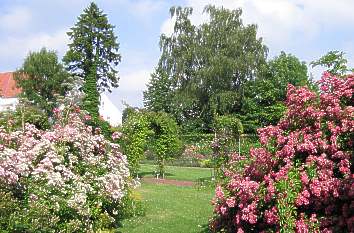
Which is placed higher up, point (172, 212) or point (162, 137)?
point (162, 137)

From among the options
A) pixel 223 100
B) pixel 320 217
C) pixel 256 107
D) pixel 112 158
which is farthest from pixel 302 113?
pixel 256 107

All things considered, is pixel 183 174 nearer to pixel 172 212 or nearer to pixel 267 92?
pixel 172 212

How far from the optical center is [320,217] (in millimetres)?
6711

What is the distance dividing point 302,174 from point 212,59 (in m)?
36.1

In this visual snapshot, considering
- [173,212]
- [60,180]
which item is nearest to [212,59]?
[173,212]

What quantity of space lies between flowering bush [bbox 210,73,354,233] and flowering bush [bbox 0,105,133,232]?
279 cm

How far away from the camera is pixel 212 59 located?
4238 centimetres

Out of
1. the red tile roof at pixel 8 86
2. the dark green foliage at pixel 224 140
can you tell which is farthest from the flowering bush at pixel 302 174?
the red tile roof at pixel 8 86

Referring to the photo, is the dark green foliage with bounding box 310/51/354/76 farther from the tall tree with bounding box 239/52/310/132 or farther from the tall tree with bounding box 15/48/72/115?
the tall tree with bounding box 15/48/72/115

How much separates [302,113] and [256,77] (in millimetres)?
37242

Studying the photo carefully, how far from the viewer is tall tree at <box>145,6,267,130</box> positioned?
4281 centimetres

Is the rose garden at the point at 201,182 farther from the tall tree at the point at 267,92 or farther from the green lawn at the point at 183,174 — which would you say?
the tall tree at the point at 267,92

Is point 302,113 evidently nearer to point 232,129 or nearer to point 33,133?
point 33,133

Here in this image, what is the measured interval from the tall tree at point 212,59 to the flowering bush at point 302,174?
3444 centimetres
